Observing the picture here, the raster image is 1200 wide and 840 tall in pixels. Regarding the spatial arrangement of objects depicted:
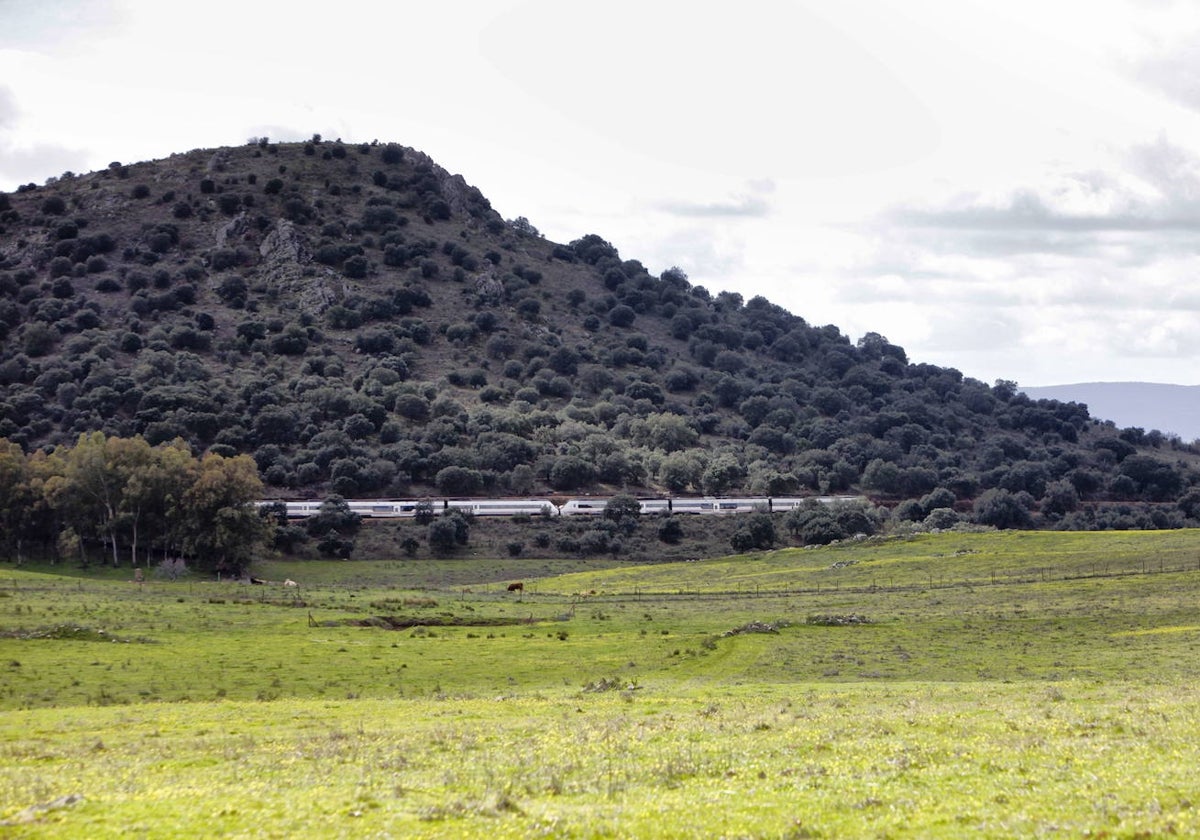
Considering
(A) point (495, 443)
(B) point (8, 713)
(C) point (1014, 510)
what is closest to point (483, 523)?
(A) point (495, 443)

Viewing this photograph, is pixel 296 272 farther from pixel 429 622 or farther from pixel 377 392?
pixel 429 622

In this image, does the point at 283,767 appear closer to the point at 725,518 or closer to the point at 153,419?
the point at 725,518

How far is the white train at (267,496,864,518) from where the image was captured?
396 feet

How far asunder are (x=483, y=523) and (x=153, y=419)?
141ft

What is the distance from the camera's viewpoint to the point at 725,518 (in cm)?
12925

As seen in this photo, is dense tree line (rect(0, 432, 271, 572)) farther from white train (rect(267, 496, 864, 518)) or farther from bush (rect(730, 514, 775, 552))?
bush (rect(730, 514, 775, 552))

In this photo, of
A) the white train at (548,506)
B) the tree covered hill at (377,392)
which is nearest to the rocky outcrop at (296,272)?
the tree covered hill at (377,392)

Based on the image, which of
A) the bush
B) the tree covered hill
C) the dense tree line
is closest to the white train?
the tree covered hill

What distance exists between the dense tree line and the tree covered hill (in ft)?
95.8

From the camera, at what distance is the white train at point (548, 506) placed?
12056 cm

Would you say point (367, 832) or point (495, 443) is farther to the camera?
point (495, 443)

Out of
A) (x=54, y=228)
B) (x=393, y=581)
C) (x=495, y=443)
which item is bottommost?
(x=393, y=581)

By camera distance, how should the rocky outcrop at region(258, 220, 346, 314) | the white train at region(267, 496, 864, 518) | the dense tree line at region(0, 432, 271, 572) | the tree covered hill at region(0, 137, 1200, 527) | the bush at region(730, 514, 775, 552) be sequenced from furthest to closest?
the rocky outcrop at region(258, 220, 346, 314)
the tree covered hill at region(0, 137, 1200, 527)
the white train at region(267, 496, 864, 518)
the bush at region(730, 514, 775, 552)
the dense tree line at region(0, 432, 271, 572)

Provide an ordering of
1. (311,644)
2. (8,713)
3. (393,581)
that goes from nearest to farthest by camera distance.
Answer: (8,713)
(311,644)
(393,581)
